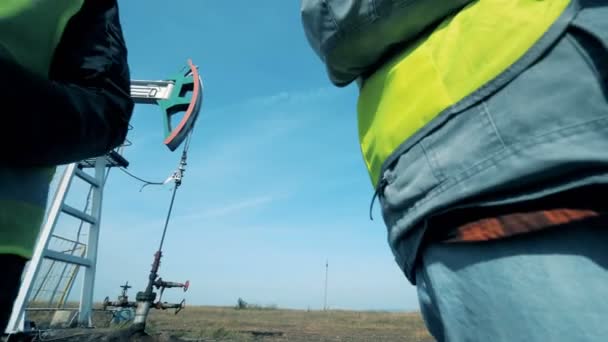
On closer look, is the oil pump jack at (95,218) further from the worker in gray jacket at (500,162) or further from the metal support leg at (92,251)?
the worker in gray jacket at (500,162)

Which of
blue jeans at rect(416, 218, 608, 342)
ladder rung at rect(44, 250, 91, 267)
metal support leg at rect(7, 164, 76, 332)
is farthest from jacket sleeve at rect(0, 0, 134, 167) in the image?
ladder rung at rect(44, 250, 91, 267)

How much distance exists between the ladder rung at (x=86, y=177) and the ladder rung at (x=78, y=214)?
1.90 feet

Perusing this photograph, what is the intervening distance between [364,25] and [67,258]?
667cm

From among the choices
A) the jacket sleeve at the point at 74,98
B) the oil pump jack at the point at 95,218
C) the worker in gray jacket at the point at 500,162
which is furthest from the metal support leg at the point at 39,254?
the worker in gray jacket at the point at 500,162

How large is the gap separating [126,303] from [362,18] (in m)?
7.01

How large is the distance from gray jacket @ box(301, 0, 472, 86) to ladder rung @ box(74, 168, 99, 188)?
6.84 m

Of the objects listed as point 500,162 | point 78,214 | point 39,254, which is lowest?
point 500,162

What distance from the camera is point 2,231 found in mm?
729

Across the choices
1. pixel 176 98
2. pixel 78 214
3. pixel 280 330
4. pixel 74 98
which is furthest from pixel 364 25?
pixel 280 330

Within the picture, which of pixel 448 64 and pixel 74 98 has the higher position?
pixel 74 98

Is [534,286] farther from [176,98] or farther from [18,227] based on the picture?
[176,98]

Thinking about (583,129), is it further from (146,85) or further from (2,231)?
(146,85)

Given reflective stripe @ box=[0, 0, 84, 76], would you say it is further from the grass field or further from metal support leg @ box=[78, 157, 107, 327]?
metal support leg @ box=[78, 157, 107, 327]

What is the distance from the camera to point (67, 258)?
5957 millimetres
